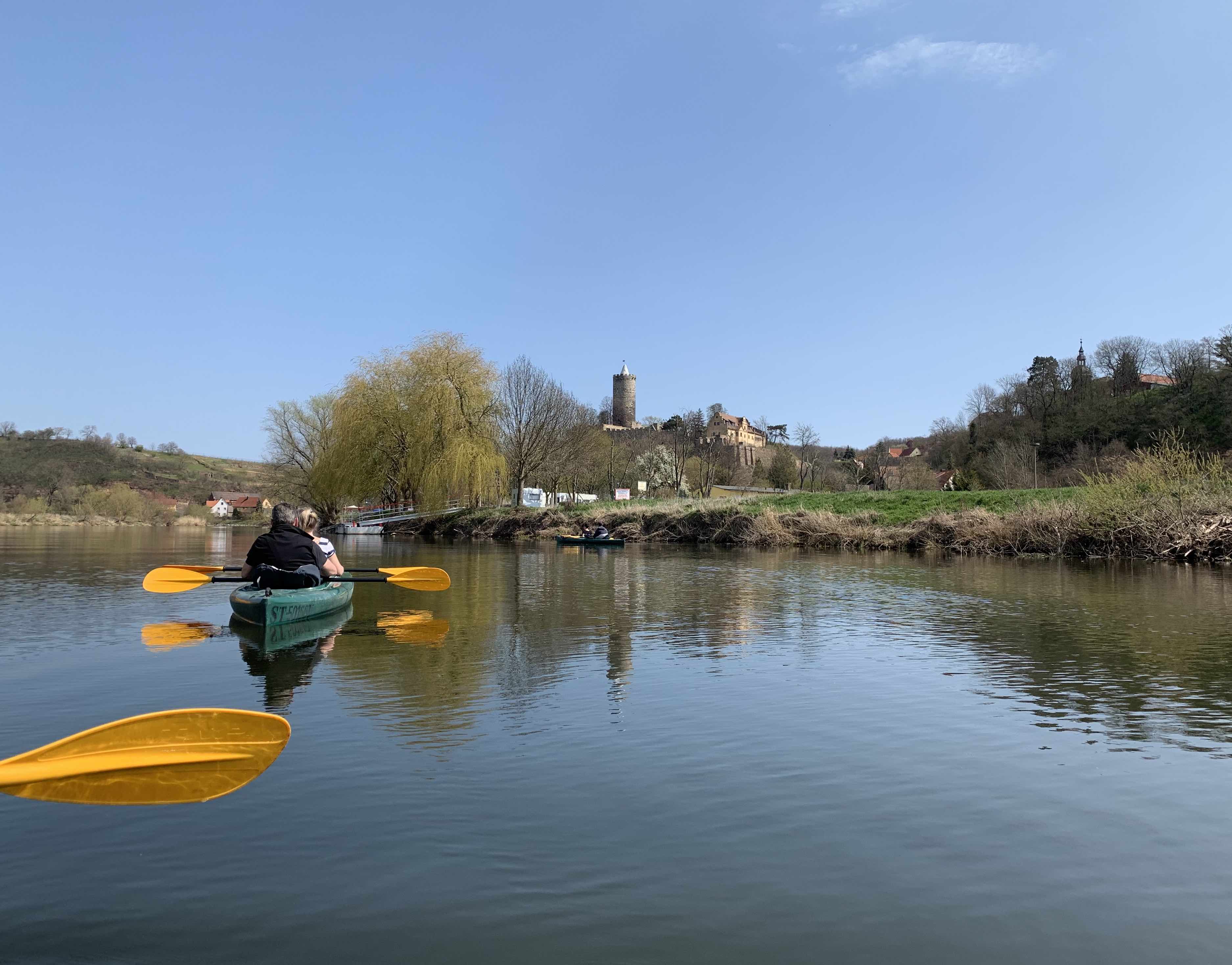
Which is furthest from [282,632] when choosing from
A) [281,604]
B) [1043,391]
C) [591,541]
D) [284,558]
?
[1043,391]

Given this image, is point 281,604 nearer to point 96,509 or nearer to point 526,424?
point 526,424

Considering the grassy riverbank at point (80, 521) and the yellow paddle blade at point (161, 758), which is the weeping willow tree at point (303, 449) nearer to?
the grassy riverbank at point (80, 521)

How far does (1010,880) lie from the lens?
3.95 metres

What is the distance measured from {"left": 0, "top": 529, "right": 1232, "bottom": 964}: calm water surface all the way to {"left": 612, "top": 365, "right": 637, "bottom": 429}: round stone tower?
524 ft

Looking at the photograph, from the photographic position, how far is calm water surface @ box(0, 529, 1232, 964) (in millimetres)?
3475

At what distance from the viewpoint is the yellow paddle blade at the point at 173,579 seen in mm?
13859

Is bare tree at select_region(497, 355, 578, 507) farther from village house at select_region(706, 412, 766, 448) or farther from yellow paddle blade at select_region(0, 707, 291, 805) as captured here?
village house at select_region(706, 412, 766, 448)

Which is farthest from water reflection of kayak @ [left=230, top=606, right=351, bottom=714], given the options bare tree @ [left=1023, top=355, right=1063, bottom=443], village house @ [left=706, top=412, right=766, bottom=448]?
village house @ [left=706, top=412, right=766, bottom=448]

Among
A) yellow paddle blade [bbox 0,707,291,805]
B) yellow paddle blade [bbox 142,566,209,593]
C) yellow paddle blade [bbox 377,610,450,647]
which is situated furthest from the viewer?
yellow paddle blade [bbox 142,566,209,593]

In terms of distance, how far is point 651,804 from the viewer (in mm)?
4941

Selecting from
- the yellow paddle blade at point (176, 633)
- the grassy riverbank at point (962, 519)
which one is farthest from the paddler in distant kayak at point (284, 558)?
the grassy riverbank at point (962, 519)

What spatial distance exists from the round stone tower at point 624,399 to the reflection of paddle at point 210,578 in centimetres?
15417

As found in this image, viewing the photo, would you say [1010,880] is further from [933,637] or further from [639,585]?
[639,585]

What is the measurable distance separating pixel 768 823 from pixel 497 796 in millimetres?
1622
